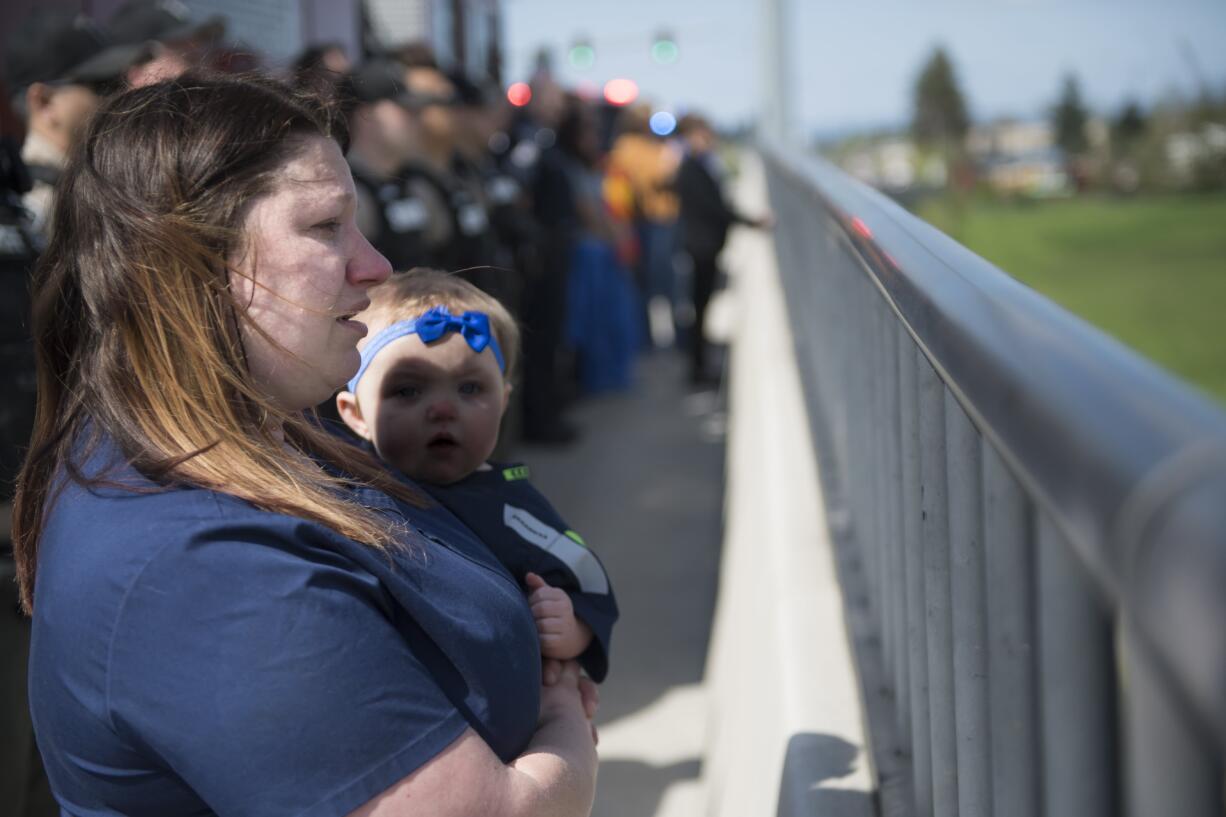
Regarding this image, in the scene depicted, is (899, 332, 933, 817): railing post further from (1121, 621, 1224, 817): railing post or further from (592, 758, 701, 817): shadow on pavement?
(592, 758, 701, 817): shadow on pavement

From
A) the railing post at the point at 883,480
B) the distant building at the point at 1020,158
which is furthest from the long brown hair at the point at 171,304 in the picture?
the distant building at the point at 1020,158

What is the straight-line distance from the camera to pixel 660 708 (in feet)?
14.9

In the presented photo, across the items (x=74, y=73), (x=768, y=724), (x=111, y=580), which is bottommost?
(x=768, y=724)

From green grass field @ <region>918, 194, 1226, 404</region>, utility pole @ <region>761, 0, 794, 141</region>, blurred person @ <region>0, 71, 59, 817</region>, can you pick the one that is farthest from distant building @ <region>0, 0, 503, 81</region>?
green grass field @ <region>918, 194, 1226, 404</region>

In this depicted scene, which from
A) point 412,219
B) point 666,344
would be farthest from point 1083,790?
point 666,344

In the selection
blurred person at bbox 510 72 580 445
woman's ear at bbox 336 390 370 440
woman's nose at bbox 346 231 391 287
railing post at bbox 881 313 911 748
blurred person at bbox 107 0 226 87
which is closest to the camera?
woman's nose at bbox 346 231 391 287

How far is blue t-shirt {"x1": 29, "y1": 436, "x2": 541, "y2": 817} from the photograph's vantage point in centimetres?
130

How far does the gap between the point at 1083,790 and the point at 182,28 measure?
4.05 metres

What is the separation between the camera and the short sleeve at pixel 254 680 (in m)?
1.29

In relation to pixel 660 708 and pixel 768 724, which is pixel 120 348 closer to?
pixel 768 724

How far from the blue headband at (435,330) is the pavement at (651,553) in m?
2.02

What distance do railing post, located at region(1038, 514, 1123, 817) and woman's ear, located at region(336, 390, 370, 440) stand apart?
122 cm

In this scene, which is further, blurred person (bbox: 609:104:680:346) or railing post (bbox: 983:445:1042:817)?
blurred person (bbox: 609:104:680:346)

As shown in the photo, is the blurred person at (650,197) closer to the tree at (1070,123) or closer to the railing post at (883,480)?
the railing post at (883,480)
